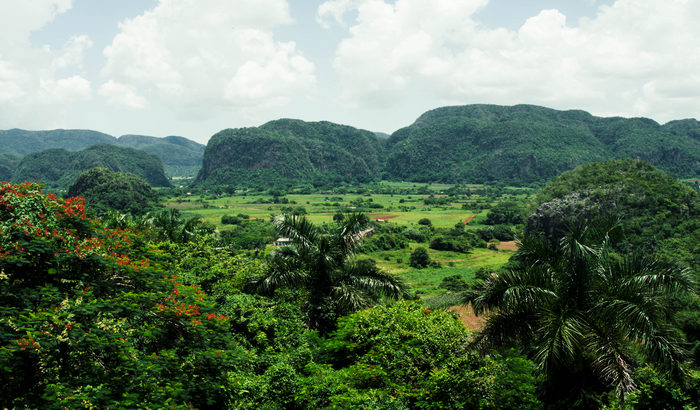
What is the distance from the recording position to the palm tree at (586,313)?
7938 mm

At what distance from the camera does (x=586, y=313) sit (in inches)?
346

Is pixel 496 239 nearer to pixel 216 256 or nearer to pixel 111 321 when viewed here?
pixel 216 256

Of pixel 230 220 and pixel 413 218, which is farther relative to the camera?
pixel 413 218

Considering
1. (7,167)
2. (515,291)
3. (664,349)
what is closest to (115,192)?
(515,291)

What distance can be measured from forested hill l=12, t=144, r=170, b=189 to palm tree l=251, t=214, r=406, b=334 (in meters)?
162

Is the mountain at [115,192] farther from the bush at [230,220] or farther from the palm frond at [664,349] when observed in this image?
the palm frond at [664,349]

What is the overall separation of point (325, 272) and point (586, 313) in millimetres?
7490

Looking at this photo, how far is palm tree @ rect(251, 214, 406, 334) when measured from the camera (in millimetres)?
13039

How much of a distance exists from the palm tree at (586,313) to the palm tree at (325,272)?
4.35m

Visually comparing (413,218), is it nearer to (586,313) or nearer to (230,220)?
(230,220)

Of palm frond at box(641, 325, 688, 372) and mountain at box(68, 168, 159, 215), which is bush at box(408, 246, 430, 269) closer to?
palm frond at box(641, 325, 688, 372)

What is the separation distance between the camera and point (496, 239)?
69000 mm

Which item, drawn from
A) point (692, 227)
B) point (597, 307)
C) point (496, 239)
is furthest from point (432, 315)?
point (496, 239)

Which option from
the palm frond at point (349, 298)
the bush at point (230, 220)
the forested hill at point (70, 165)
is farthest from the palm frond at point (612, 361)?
the forested hill at point (70, 165)
